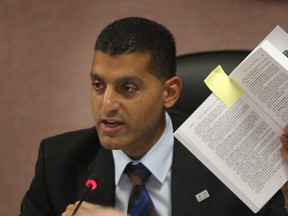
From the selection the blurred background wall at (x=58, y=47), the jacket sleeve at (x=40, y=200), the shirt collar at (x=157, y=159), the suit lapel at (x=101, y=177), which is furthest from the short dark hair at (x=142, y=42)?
the blurred background wall at (x=58, y=47)

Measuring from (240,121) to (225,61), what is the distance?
480 millimetres

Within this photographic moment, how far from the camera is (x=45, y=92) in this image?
2084 millimetres

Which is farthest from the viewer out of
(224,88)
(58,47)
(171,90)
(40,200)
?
(58,47)

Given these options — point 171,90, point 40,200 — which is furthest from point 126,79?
point 40,200

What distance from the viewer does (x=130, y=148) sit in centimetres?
123

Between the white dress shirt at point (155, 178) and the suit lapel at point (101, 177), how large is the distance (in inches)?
0.7

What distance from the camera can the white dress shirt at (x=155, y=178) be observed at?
1.25m

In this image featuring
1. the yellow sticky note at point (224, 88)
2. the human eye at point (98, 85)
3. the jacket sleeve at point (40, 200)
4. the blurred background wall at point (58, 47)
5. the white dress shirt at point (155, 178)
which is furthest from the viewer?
the blurred background wall at point (58, 47)

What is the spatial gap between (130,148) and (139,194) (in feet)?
0.39

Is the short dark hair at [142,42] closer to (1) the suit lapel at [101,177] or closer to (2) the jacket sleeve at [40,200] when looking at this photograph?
(1) the suit lapel at [101,177]

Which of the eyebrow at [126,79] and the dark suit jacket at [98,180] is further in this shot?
the dark suit jacket at [98,180]

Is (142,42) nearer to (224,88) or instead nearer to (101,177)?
(224,88)

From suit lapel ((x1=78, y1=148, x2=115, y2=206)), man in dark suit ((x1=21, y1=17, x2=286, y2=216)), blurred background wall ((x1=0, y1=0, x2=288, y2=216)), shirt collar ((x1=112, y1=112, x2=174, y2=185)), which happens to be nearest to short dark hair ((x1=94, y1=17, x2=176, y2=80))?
man in dark suit ((x1=21, y1=17, x2=286, y2=216))

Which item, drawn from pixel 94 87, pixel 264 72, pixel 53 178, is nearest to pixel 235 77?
pixel 264 72
